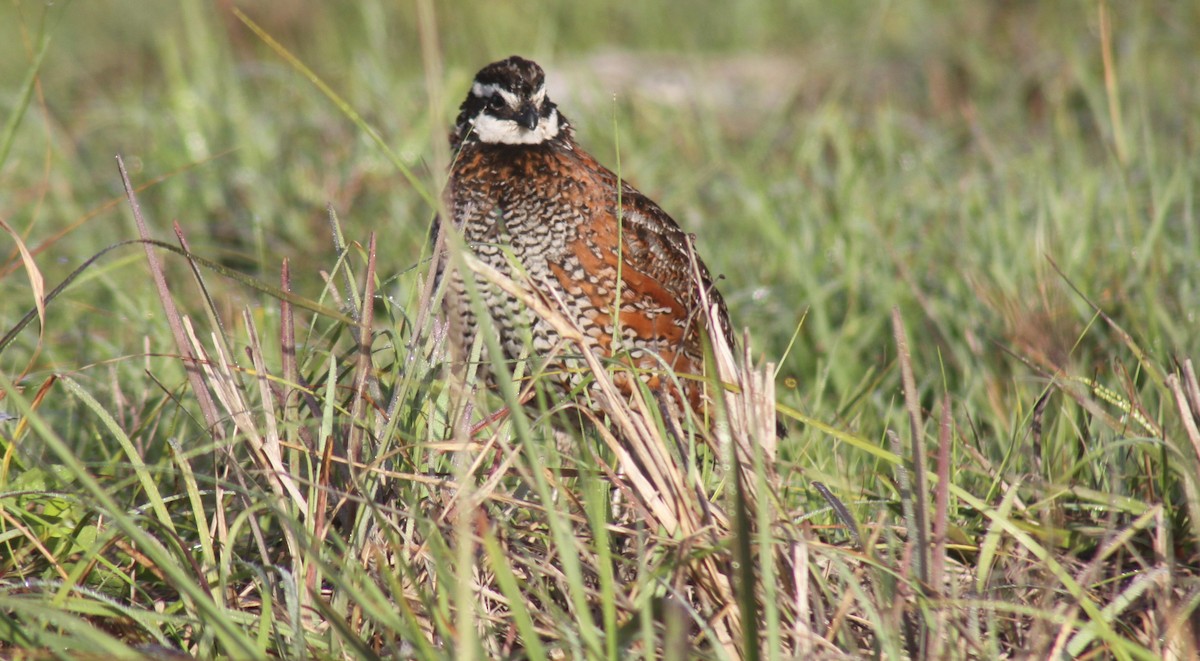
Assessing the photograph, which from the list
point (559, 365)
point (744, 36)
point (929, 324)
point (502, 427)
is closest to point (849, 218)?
point (929, 324)

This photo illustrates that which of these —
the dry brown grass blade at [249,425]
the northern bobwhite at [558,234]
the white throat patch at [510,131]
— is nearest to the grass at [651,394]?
the dry brown grass blade at [249,425]

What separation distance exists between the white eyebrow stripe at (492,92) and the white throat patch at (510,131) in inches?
2.4

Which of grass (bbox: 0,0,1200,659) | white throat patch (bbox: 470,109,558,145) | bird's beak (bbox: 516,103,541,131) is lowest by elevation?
grass (bbox: 0,0,1200,659)

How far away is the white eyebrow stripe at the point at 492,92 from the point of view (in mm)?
3936

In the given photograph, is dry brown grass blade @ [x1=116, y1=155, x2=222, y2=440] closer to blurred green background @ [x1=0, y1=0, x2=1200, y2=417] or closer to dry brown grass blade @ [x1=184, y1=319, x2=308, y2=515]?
dry brown grass blade @ [x1=184, y1=319, x2=308, y2=515]

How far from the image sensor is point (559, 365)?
3.47m

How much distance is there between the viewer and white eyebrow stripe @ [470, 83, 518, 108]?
394 centimetres

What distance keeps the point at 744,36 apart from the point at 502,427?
757cm

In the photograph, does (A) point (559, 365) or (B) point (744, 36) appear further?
(B) point (744, 36)

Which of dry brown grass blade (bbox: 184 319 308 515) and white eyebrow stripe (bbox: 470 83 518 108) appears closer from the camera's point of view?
dry brown grass blade (bbox: 184 319 308 515)

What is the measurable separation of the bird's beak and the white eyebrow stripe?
0.15 ft

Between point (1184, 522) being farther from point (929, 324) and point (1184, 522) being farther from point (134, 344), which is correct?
point (134, 344)

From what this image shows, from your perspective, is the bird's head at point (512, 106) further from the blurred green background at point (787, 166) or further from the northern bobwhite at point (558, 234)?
the blurred green background at point (787, 166)

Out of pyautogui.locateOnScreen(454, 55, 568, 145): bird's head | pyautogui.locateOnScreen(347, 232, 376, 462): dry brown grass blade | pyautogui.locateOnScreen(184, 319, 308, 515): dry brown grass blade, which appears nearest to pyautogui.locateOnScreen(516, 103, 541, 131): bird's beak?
pyautogui.locateOnScreen(454, 55, 568, 145): bird's head
